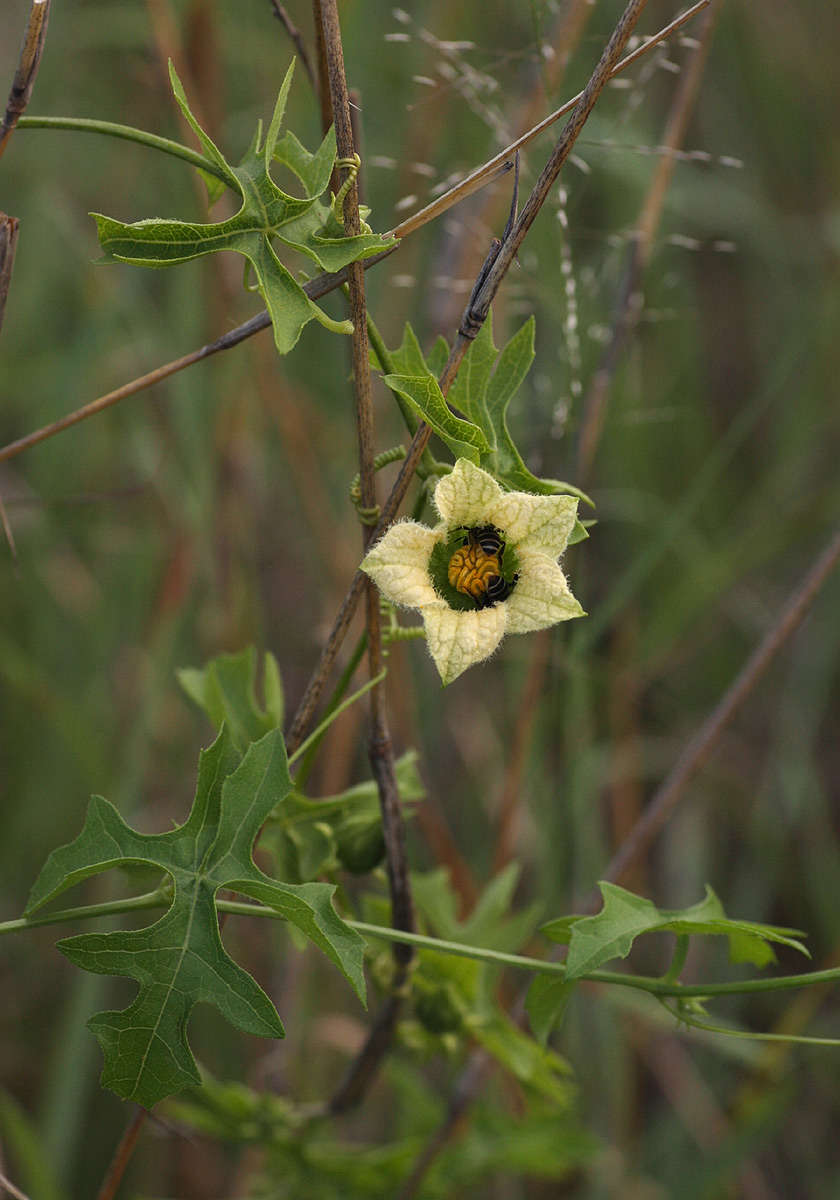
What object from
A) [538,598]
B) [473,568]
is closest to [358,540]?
[473,568]

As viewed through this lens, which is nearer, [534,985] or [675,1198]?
[534,985]

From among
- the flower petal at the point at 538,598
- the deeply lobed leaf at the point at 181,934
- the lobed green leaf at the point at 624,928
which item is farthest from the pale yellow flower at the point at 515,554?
the lobed green leaf at the point at 624,928

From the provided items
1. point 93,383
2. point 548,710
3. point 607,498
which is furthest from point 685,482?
point 93,383

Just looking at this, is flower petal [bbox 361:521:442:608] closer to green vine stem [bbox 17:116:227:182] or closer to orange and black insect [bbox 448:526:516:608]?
orange and black insect [bbox 448:526:516:608]

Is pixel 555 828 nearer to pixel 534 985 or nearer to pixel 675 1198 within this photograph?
pixel 675 1198

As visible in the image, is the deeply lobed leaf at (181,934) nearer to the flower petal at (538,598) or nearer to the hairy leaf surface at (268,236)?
the flower petal at (538,598)

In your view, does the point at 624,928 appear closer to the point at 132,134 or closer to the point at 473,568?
the point at 473,568
